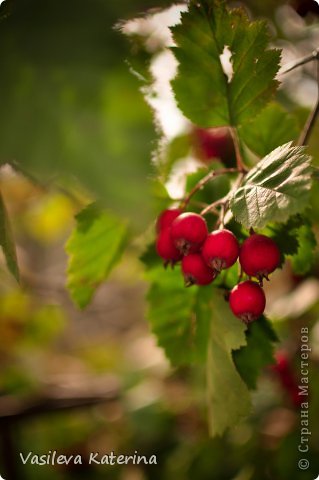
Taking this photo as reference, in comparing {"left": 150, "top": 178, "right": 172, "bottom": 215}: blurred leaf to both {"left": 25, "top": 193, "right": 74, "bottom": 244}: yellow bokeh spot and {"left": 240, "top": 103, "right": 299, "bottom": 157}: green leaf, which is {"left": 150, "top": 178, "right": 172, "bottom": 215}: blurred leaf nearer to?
{"left": 240, "top": 103, "right": 299, "bottom": 157}: green leaf

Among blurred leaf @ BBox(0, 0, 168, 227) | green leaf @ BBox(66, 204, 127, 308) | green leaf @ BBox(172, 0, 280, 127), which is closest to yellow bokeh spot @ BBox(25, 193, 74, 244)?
green leaf @ BBox(66, 204, 127, 308)

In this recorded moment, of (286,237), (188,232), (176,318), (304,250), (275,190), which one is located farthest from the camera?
(176,318)

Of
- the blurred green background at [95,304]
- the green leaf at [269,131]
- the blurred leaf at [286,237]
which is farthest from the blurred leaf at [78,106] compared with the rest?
the green leaf at [269,131]

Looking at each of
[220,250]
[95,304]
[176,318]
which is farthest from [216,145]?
[95,304]

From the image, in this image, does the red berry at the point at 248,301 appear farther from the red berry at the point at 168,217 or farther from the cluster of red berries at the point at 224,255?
the red berry at the point at 168,217

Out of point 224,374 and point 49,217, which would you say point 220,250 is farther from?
point 49,217

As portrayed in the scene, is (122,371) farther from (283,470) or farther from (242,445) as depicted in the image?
(283,470)

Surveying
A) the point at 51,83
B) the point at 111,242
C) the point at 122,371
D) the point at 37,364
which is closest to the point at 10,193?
the point at 37,364
